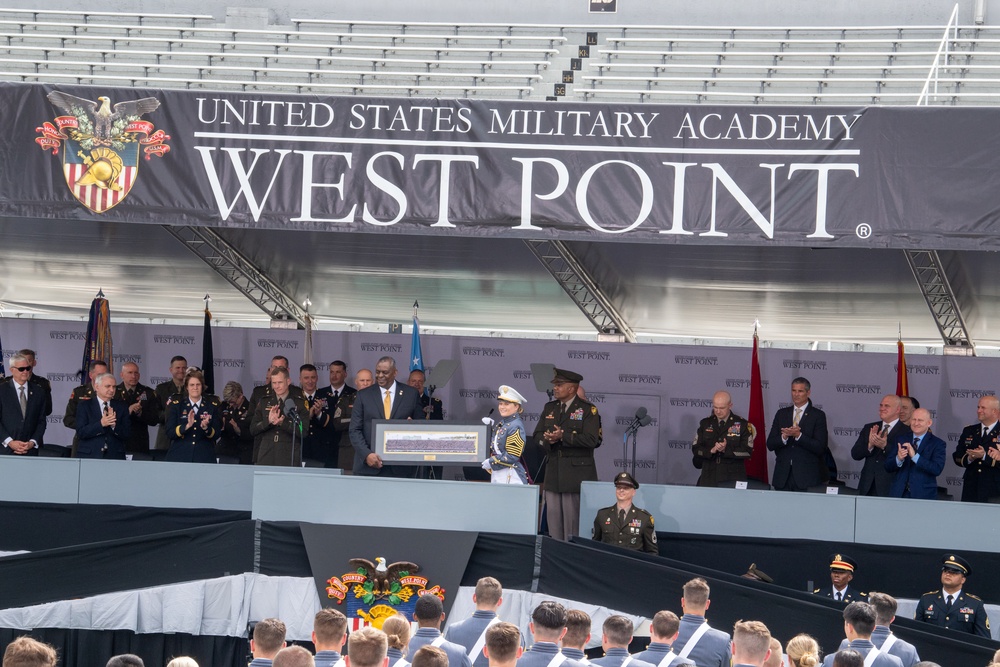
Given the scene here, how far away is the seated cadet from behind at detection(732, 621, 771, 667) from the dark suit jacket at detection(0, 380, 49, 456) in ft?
26.0

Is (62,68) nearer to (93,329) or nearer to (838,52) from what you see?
(93,329)

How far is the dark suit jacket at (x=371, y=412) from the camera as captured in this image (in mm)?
10352

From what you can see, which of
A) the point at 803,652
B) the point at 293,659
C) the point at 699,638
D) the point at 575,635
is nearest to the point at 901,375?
the point at 699,638

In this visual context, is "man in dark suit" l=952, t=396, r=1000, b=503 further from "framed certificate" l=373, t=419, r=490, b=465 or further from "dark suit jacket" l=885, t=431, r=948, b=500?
"framed certificate" l=373, t=419, r=490, b=465

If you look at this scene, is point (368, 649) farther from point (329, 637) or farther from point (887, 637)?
point (887, 637)

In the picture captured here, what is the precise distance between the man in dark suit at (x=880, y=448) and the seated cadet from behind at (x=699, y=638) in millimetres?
4132

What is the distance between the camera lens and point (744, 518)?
9.94m

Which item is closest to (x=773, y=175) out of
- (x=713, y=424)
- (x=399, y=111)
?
(x=713, y=424)

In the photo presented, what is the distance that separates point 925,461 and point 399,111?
5242 mm

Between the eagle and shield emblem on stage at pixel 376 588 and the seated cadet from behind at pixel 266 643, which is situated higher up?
the seated cadet from behind at pixel 266 643

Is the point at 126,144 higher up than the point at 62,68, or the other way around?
the point at 62,68

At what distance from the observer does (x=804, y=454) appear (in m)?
11.2

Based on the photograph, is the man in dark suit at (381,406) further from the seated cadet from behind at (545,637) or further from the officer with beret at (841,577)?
the seated cadet from behind at (545,637)

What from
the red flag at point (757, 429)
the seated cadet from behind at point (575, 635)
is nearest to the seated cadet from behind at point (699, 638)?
the seated cadet from behind at point (575, 635)
